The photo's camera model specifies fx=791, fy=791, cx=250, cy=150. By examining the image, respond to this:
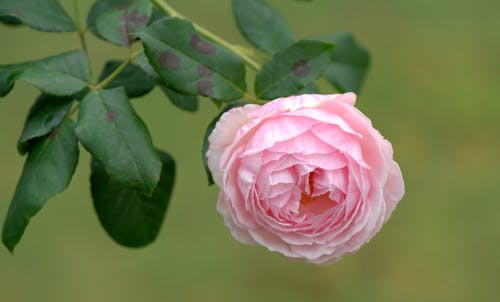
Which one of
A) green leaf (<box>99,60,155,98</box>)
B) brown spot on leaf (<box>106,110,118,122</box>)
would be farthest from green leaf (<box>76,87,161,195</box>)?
green leaf (<box>99,60,155,98</box>)

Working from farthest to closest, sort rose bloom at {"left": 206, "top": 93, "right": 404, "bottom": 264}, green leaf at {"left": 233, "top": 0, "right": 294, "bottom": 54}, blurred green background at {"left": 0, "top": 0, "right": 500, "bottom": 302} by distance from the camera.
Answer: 1. blurred green background at {"left": 0, "top": 0, "right": 500, "bottom": 302}
2. green leaf at {"left": 233, "top": 0, "right": 294, "bottom": 54}
3. rose bloom at {"left": 206, "top": 93, "right": 404, "bottom": 264}

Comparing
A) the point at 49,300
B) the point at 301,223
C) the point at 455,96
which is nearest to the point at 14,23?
the point at 301,223

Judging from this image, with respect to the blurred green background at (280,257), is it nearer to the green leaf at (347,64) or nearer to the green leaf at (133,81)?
the green leaf at (347,64)

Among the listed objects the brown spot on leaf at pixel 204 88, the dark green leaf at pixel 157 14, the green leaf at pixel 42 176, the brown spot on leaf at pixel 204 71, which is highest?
the brown spot on leaf at pixel 204 71

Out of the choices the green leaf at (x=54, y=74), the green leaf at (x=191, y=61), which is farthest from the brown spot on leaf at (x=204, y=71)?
the green leaf at (x=54, y=74)

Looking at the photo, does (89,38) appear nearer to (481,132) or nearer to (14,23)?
(481,132)

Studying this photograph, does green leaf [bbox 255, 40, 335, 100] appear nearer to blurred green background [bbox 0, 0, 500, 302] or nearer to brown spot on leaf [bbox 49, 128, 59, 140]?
brown spot on leaf [bbox 49, 128, 59, 140]

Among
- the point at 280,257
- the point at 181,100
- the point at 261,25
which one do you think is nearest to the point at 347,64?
the point at 261,25
